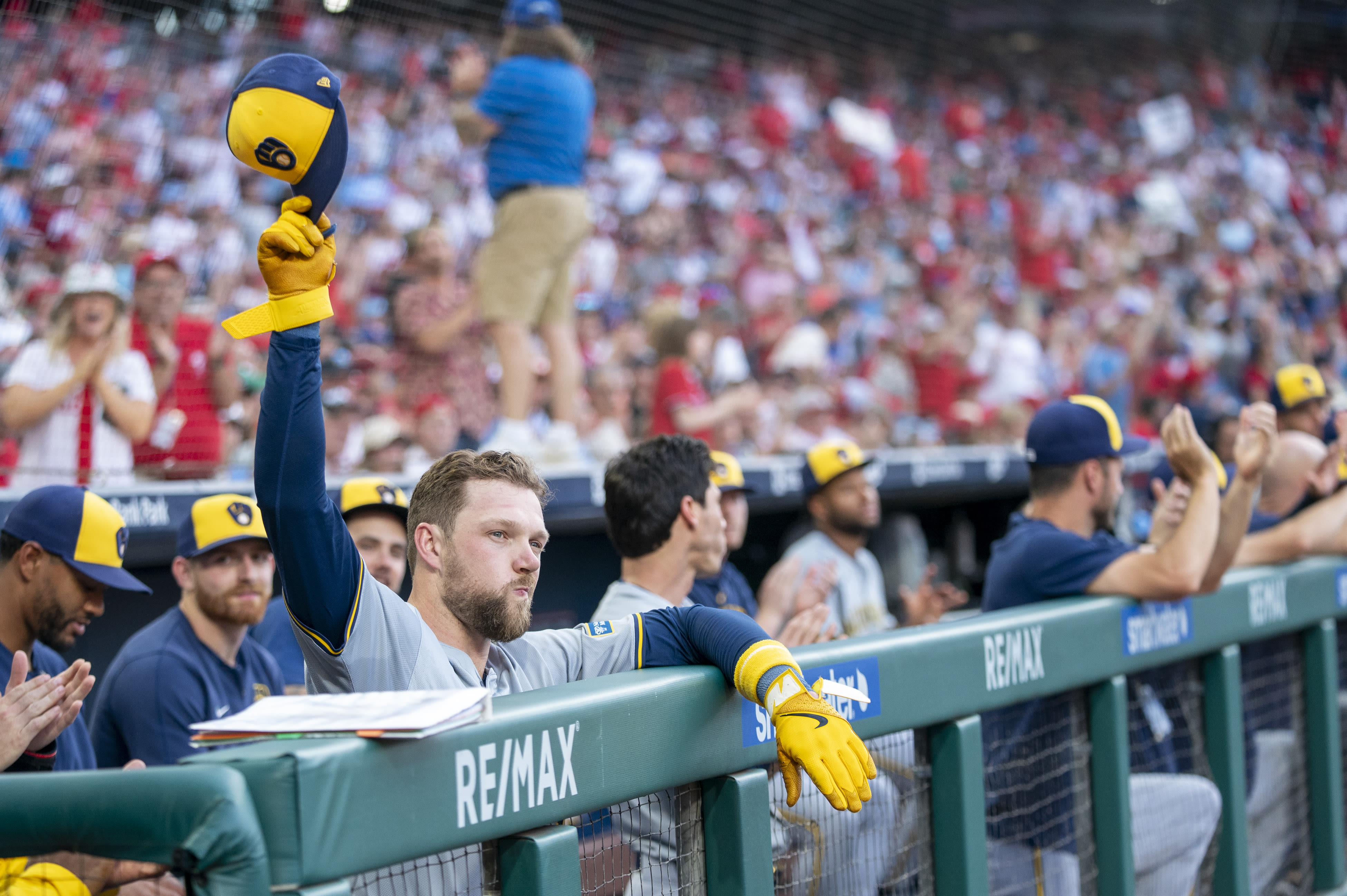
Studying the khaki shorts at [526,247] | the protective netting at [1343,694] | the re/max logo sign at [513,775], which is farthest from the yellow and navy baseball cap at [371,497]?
the protective netting at [1343,694]

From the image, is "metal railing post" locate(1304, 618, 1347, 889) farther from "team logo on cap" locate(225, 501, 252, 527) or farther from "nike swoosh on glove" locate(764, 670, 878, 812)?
"team logo on cap" locate(225, 501, 252, 527)

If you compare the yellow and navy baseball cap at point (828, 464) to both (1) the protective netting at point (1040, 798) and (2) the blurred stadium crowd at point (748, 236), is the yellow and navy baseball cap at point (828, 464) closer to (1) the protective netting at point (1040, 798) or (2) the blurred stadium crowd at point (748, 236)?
(2) the blurred stadium crowd at point (748, 236)

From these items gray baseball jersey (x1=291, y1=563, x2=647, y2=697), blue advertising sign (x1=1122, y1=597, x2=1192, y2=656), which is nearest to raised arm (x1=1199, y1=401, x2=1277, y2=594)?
blue advertising sign (x1=1122, y1=597, x2=1192, y2=656)

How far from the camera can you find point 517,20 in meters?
4.95

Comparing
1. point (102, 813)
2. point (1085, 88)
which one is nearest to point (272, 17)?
point (102, 813)

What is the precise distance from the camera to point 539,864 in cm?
147

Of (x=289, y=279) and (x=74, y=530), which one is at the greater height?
(x=289, y=279)

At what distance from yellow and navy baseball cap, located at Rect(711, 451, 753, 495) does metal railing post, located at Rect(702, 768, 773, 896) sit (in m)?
2.12

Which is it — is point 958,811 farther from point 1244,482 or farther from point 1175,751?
point 1244,482

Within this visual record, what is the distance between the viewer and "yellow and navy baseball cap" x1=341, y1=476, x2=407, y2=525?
3.58 meters

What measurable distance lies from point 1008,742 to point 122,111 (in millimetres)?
7218

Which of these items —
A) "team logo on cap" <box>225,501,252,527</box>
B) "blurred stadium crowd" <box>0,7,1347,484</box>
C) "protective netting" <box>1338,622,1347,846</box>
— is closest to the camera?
"team logo on cap" <box>225,501,252,527</box>

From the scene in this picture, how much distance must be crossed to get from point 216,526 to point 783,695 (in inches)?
74.7

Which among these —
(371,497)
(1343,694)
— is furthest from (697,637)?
(1343,694)
